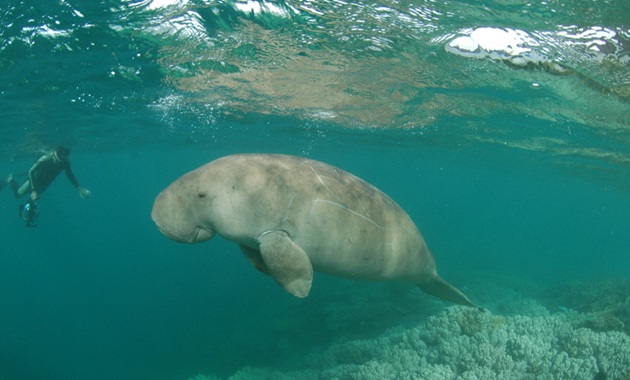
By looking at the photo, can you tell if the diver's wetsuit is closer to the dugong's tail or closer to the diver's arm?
the diver's arm

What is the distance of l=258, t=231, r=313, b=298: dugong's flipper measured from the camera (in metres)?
3.26

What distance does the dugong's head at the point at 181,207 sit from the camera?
335 centimetres

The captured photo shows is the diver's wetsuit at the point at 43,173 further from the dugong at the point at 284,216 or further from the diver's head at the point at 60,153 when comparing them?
the dugong at the point at 284,216

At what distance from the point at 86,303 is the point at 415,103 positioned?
2869cm

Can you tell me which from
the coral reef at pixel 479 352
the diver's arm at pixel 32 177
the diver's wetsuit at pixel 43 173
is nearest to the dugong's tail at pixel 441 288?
the coral reef at pixel 479 352

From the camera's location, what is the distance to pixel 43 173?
1572 centimetres

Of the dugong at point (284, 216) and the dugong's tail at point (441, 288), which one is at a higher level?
the dugong at point (284, 216)

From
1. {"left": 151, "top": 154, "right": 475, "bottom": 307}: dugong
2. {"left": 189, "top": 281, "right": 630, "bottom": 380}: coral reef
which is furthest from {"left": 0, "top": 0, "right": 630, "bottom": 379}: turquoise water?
{"left": 151, "top": 154, "right": 475, "bottom": 307}: dugong

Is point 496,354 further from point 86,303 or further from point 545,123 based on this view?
point 86,303

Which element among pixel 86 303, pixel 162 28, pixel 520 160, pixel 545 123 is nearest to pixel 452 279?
pixel 545 123

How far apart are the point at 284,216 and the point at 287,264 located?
0.45m

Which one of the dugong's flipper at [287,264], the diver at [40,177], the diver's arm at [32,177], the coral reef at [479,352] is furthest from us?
the diver's arm at [32,177]

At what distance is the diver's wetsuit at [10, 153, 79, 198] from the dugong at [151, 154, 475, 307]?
13636 mm

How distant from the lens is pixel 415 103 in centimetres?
1481
